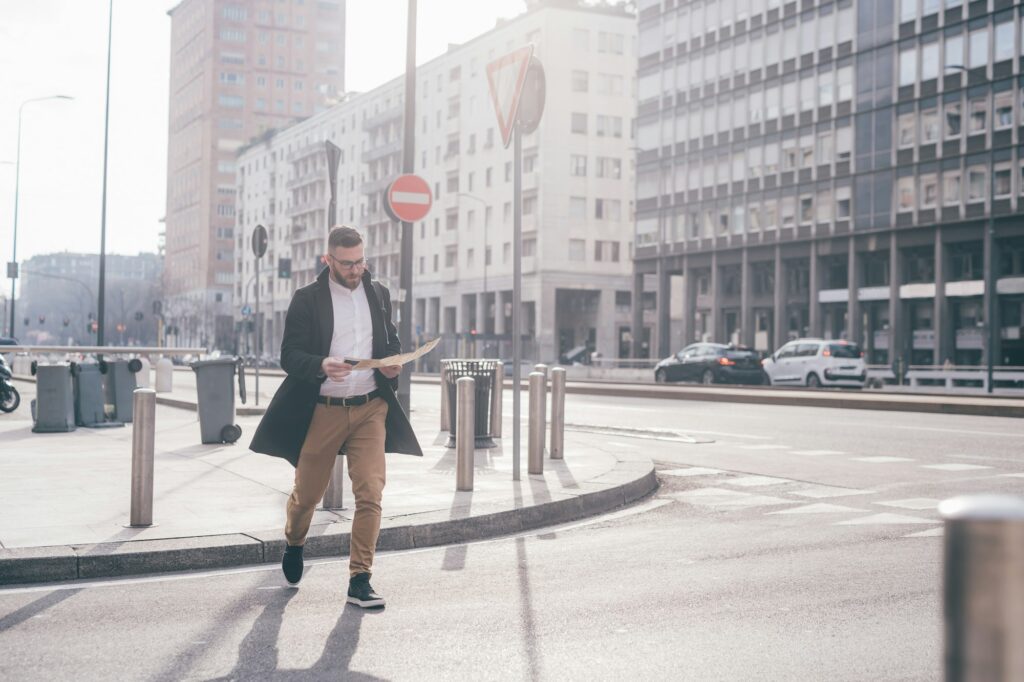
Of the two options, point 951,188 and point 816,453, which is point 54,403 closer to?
point 816,453

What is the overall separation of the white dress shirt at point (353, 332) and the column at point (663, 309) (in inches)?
2351

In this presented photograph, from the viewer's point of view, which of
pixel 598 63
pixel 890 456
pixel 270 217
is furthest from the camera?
pixel 270 217

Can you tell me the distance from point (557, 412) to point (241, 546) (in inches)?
219

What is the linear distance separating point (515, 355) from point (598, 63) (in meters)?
70.2

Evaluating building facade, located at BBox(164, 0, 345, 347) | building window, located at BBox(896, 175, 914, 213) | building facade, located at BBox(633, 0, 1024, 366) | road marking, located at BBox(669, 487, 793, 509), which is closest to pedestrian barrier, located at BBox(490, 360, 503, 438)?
road marking, located at BBox(669, 487, 793, 509)

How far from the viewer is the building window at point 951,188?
161ft

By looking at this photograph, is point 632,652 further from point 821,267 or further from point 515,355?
point 821,267

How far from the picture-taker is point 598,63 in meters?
76.6

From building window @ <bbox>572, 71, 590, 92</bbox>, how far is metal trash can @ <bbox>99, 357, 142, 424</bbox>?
63.0 m

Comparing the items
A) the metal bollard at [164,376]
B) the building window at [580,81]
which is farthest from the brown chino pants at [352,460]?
the building window at [580,81]

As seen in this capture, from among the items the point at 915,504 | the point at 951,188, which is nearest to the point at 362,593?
the point at 915,504

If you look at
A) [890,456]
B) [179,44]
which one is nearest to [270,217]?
[179,44]

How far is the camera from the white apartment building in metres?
74.9

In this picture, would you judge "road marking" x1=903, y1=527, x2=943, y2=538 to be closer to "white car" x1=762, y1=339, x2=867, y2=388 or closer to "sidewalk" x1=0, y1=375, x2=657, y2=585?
"sidewalk" x1=0, y1=375, x2=657, y2=585
